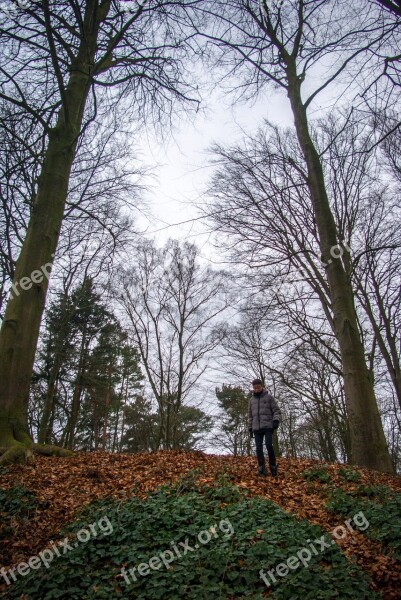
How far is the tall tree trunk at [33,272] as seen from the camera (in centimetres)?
546

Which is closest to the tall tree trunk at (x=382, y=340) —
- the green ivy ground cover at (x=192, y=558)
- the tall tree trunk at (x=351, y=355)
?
the tall tree trunk at (x=351, y=355)

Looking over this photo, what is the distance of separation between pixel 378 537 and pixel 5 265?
411 inches

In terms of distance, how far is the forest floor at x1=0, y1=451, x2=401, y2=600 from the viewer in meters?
3.55

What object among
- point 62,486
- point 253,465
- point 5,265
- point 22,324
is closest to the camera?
point 62,486

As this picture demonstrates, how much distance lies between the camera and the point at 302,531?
3.73m

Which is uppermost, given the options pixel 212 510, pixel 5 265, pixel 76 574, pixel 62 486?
pixel 5 265

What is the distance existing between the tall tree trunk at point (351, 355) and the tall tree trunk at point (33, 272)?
5.18 metres

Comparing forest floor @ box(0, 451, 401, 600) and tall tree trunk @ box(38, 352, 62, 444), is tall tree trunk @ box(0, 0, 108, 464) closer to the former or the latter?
forest floor @ box(0, 451, 401, 600)

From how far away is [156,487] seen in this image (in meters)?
4.87

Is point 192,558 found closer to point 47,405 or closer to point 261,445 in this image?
point 261,445

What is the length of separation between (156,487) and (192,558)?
5.13 ft

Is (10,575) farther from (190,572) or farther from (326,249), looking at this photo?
(326,249)

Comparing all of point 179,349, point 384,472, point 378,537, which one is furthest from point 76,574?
point 179,349

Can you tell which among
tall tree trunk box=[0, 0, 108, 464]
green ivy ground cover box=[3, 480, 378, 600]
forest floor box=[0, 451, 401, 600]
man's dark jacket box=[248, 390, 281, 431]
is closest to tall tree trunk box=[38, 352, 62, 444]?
forest floor box=[0, 451, 401, 600]
